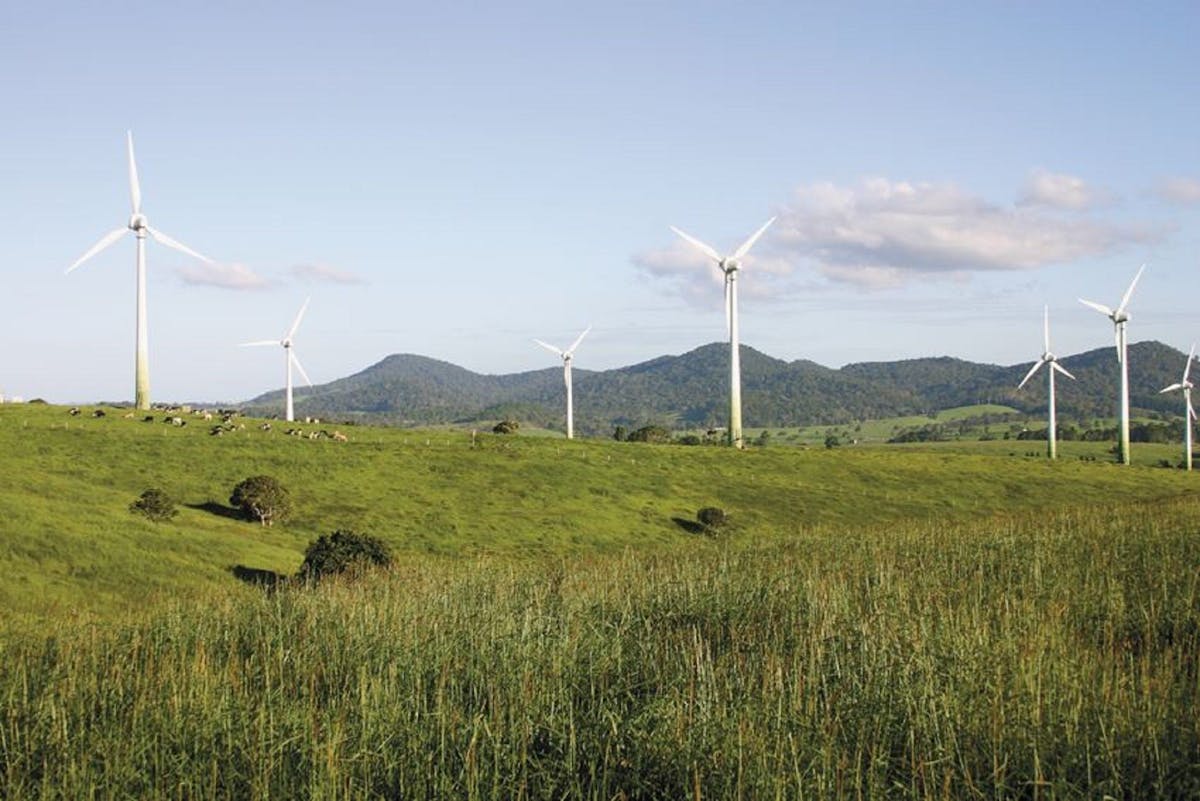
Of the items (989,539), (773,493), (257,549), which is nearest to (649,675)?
(989,539)

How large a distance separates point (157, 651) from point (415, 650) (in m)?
7.08

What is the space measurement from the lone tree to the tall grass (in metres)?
51.3

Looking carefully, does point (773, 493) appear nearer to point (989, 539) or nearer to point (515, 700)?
point (989, 539)

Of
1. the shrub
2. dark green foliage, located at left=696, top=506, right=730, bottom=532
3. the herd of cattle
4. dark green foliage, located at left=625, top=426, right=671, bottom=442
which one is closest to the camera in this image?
the shrub

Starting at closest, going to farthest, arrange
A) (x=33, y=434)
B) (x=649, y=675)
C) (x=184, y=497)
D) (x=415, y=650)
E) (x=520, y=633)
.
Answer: (x=649, y=675), (x=415, y=650), (x=520, y=633), (x=184, y=497), (x=33, y=434)

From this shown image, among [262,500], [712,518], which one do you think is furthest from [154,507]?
[712,518]

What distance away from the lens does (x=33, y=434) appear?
3708 inches

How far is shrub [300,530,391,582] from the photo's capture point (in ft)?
172

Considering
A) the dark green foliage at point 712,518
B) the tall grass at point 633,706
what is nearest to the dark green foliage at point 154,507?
the dark green foliage at point 712,518

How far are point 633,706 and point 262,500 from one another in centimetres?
6261

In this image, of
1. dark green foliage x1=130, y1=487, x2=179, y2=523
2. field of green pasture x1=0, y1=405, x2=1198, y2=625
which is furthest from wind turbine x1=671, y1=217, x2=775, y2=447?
dark green foliage x1=130, y1=487, x2=179, y2=523

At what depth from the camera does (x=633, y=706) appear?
16359mm

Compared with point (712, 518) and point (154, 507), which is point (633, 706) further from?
point (712, 518)

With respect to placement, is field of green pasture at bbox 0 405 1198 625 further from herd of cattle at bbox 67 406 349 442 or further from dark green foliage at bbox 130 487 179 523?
herd of cattle at bbox 67 406 349 442
